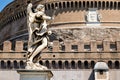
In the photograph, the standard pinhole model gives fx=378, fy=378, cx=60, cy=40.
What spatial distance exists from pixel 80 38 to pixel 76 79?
731 cm

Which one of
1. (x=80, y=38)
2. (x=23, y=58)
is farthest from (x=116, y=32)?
(x=23, y=58)

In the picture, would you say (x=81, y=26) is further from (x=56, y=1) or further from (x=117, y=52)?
(x=117, y=52)

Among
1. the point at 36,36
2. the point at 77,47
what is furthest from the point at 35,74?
the point at 77,47

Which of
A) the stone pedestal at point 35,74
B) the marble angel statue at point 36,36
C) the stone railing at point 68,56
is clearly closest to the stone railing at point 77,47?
the stone railing at point 68,56

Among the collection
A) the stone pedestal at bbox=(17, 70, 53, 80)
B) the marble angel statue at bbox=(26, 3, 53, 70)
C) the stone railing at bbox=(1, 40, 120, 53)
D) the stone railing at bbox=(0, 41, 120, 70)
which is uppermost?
the marble angel statue at bbox=(26, 3, 53, 70)

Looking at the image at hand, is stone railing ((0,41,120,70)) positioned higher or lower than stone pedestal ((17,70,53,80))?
lower

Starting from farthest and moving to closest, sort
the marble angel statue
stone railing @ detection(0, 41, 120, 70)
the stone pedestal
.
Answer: stone railing @ detection(0, 41, 120, 70) → the marble angel statue → the stone pedestal

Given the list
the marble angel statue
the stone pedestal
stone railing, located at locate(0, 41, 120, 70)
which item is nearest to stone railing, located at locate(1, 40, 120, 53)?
stone railing, located at locate(0, 41, 120, 70)

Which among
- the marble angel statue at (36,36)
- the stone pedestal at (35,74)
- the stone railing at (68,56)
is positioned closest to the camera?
the stone pedestal at (35,74)

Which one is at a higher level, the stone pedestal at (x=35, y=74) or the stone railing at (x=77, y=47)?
the stone pedestal at (x=35, y=74)

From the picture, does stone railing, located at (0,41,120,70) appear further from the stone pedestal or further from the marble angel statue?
the stone pedestal

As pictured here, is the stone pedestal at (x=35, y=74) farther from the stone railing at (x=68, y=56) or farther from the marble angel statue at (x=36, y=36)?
the stone railing at (x=68, y=56)

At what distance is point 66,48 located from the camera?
3072cm

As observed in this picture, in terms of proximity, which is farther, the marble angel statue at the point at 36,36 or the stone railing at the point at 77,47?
the stone railing at the point at 77,47
